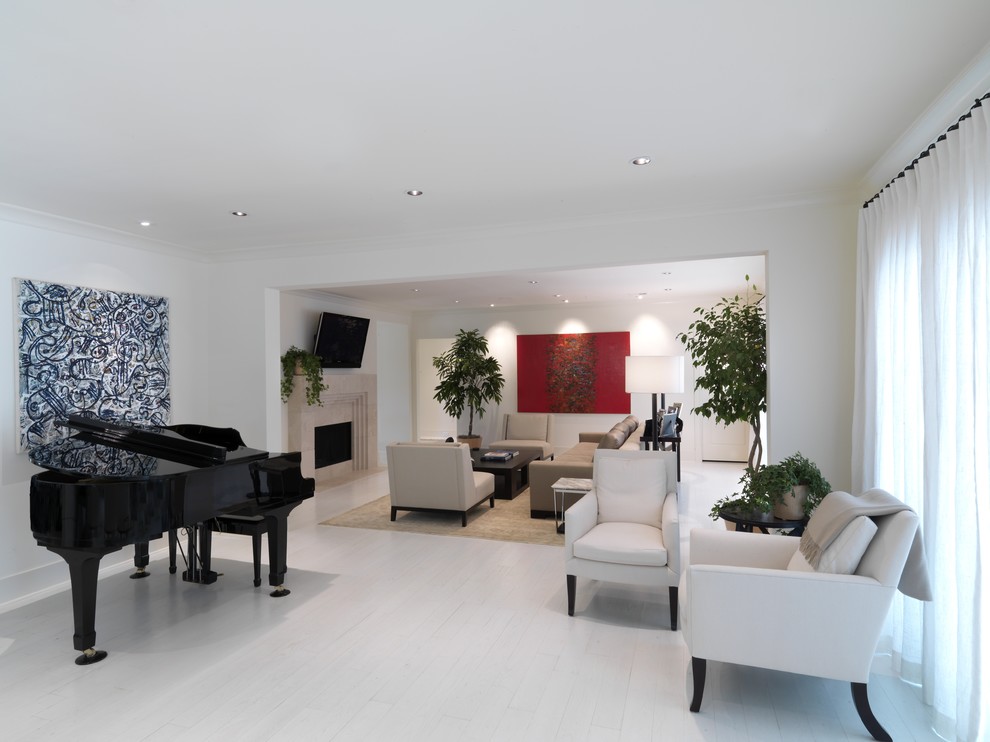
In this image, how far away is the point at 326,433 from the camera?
8.28 metres

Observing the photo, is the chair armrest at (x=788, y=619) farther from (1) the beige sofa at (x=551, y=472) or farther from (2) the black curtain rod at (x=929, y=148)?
(1) the beige sofa at (x=551, y=472)

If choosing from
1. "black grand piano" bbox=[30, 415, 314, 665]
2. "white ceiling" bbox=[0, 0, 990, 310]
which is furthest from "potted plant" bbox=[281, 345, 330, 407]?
"white ceiling" bbox=[0, 0, 990, 310]

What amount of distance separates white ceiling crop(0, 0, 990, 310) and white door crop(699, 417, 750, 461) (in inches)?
229

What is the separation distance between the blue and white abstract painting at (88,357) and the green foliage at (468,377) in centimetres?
500

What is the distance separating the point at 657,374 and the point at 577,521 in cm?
205

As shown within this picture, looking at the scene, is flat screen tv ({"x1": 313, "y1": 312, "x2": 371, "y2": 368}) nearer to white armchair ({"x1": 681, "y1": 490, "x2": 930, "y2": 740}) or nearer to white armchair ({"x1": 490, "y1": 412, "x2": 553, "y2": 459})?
white armchair ({"x1": 490, "y1": 412, "x2": 553, "y2": 459})

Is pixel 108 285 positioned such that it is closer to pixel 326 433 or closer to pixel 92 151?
pixel 92 151

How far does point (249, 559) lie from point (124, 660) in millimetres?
1666

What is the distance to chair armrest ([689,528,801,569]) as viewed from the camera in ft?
9.93

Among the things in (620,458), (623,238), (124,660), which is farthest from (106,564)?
(623,238)

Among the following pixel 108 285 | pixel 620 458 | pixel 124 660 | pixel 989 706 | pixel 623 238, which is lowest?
pixel 124 660

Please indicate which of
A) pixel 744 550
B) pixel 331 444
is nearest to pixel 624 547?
pixel 744 550

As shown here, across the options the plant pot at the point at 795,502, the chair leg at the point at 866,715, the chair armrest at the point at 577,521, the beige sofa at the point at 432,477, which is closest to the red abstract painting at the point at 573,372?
the beige sofa at the point at 432,477

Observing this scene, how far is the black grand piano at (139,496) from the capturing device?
303cm
